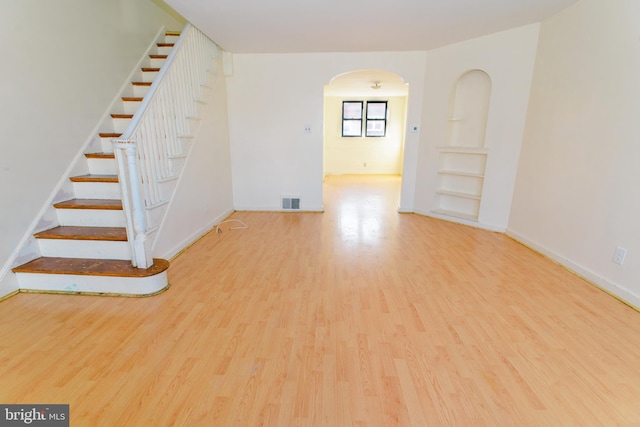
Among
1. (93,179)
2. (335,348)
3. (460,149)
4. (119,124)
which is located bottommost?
(335,348)

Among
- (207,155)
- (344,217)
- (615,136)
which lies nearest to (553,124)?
(615,136)

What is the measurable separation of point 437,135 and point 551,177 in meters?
1.68

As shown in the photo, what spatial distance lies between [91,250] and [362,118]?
848 cm

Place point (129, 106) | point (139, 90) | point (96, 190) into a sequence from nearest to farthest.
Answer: point (96, 190) < point (129, 106) < point (139, 90)

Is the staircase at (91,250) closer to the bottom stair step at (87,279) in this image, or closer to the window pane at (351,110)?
the bottom stair step at (87,279)

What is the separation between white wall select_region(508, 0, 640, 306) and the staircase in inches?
145

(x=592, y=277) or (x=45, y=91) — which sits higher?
(x=45, y=91)

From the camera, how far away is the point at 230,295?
2.42 m

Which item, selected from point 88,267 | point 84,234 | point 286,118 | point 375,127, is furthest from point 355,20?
point 375,127

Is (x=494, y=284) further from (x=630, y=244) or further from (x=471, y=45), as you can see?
(x=471, y=45)

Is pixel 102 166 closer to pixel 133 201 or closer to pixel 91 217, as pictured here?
pixel 91 217

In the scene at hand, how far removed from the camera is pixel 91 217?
2705mm

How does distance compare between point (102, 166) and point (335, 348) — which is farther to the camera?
point (102, 166)

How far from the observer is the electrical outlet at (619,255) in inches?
95.2
